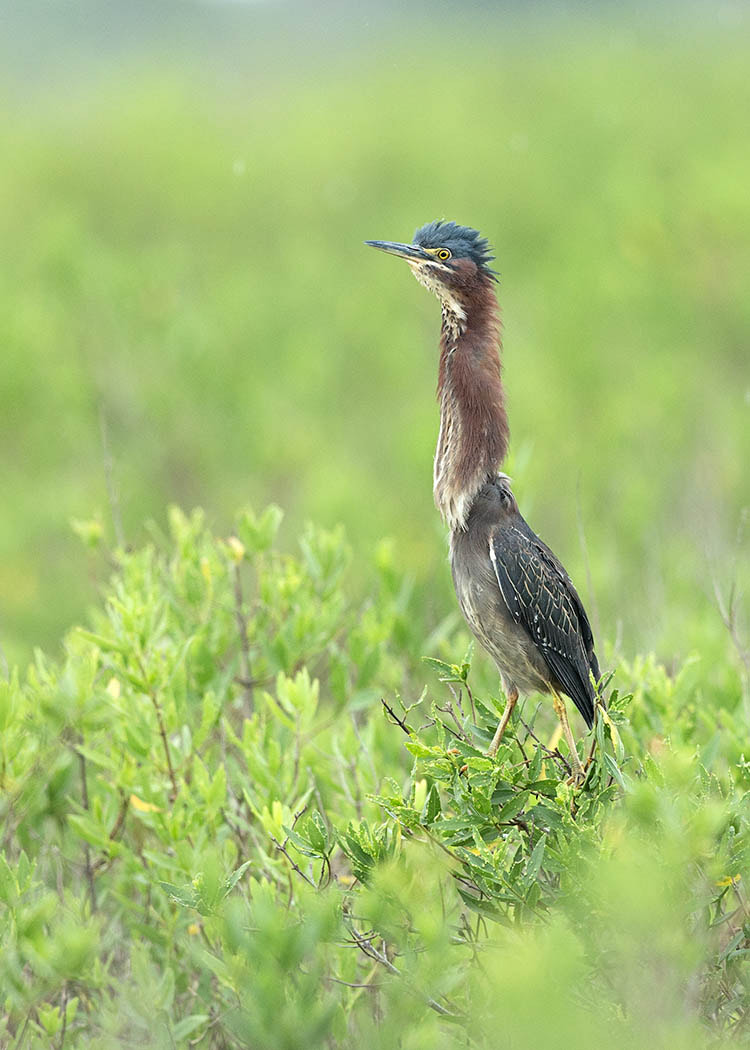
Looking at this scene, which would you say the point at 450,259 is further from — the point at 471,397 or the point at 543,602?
the point at 543,602

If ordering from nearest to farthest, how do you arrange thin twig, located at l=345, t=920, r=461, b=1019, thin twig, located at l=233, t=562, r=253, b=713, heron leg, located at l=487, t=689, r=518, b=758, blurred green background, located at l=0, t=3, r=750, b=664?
thin twig, located at l=345, t=920, r=461, b=1019, heron leg, located at l=487, t=689, r=518, b=758, thin twig, located at l=233, t=562, r=253, b=713, blurred green background, located at l=0, t=3, r=750, b=664

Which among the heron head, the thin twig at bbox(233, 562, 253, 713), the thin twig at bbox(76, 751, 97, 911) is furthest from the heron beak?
the thin twig at bbox(76, 751, 97, 911)

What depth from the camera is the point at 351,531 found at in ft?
30.2

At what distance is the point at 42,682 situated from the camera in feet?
15.4

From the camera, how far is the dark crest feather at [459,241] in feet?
12.4

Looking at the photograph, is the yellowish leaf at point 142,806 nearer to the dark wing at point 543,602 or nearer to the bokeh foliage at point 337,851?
the bokeh foliage at point 337,851

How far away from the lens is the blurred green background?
1036 cm

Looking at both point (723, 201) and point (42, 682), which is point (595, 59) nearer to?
point (723, 201)

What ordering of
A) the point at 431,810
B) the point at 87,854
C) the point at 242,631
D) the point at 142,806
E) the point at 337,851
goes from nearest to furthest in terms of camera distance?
1. the point at 431,810
2. the point at 142,806
3. the point at 87,854
4. the point at 337,851
5. the point at 242,631

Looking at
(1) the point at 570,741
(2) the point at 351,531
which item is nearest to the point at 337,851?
(1) the point at 570,741

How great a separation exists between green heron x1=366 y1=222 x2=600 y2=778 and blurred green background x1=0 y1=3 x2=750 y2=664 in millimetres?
265

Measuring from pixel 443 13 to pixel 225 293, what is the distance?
12.2m

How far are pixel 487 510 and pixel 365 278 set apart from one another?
48.8 feet

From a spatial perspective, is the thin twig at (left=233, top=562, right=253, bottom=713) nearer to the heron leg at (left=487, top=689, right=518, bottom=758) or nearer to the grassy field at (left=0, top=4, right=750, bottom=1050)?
the grassy field at (left=0, top=4, right=750, bottom=1050)
